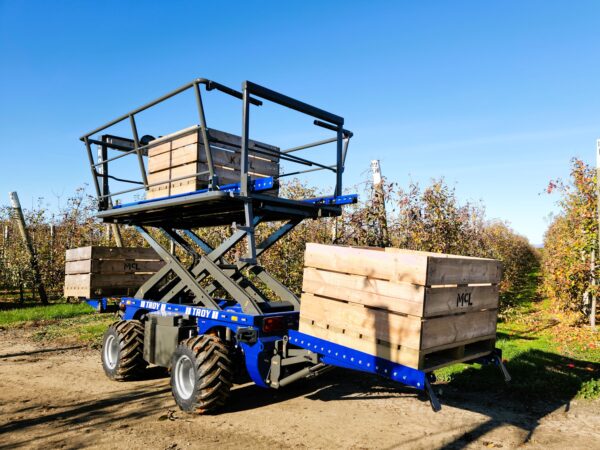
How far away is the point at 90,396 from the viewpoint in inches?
241

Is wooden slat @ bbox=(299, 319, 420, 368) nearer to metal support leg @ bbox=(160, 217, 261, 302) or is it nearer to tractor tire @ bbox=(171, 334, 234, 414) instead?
tractor tire @ bbox=(171, 334, 234, 414)

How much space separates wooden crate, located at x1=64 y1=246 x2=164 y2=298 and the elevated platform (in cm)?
94

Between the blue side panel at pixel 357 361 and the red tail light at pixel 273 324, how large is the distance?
38cm

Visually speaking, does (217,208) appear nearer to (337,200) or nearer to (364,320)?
(337,200)

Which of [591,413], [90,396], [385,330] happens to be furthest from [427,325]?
[90,396]

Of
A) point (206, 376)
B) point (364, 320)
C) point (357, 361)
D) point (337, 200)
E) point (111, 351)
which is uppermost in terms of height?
point (337, 200)

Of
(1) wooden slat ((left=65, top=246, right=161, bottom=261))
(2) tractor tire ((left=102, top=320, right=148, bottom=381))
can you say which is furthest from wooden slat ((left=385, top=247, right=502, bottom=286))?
(1) wooden slat ((left=65, top=246, right=161, bottom=261))

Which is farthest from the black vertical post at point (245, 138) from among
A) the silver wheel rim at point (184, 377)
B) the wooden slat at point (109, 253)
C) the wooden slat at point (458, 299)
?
the wooden slat at point (109, 253)

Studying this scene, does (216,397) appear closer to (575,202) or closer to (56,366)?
(56,366)

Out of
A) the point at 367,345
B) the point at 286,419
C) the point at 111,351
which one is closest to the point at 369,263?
the point at 367,345

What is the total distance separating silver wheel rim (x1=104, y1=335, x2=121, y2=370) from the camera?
6.89 meters

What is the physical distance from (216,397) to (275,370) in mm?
737

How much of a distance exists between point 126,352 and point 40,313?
8.53 metres

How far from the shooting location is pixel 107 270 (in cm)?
819
